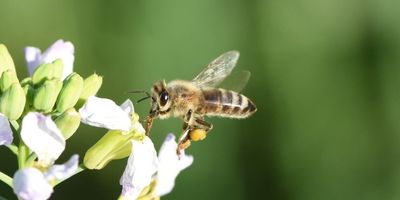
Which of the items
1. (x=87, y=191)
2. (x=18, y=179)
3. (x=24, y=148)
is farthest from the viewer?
(x=87, y=191)

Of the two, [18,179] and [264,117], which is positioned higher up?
[18,179]

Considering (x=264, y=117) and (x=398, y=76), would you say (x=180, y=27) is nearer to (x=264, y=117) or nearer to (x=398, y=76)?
(x=264, y=117)

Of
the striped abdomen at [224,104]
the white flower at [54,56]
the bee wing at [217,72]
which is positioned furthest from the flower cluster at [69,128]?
the bee wing at [217,72]

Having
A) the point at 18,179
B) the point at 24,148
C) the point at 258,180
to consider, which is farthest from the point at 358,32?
the point at 18,179

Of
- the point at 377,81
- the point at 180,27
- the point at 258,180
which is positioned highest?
the point at 180,27

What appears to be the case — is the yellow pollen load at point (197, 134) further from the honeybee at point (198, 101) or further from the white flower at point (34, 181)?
the white flower at point (34, 181)

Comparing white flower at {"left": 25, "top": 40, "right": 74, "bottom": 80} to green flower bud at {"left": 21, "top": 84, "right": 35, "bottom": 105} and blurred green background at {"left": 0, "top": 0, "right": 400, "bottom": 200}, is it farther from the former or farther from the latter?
blurred green background at {"left": 0, "top": 0, "right": 400, "bottom": 200}

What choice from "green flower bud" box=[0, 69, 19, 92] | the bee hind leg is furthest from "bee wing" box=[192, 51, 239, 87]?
"green flower bud" box=[0, 69, 19, 92]
